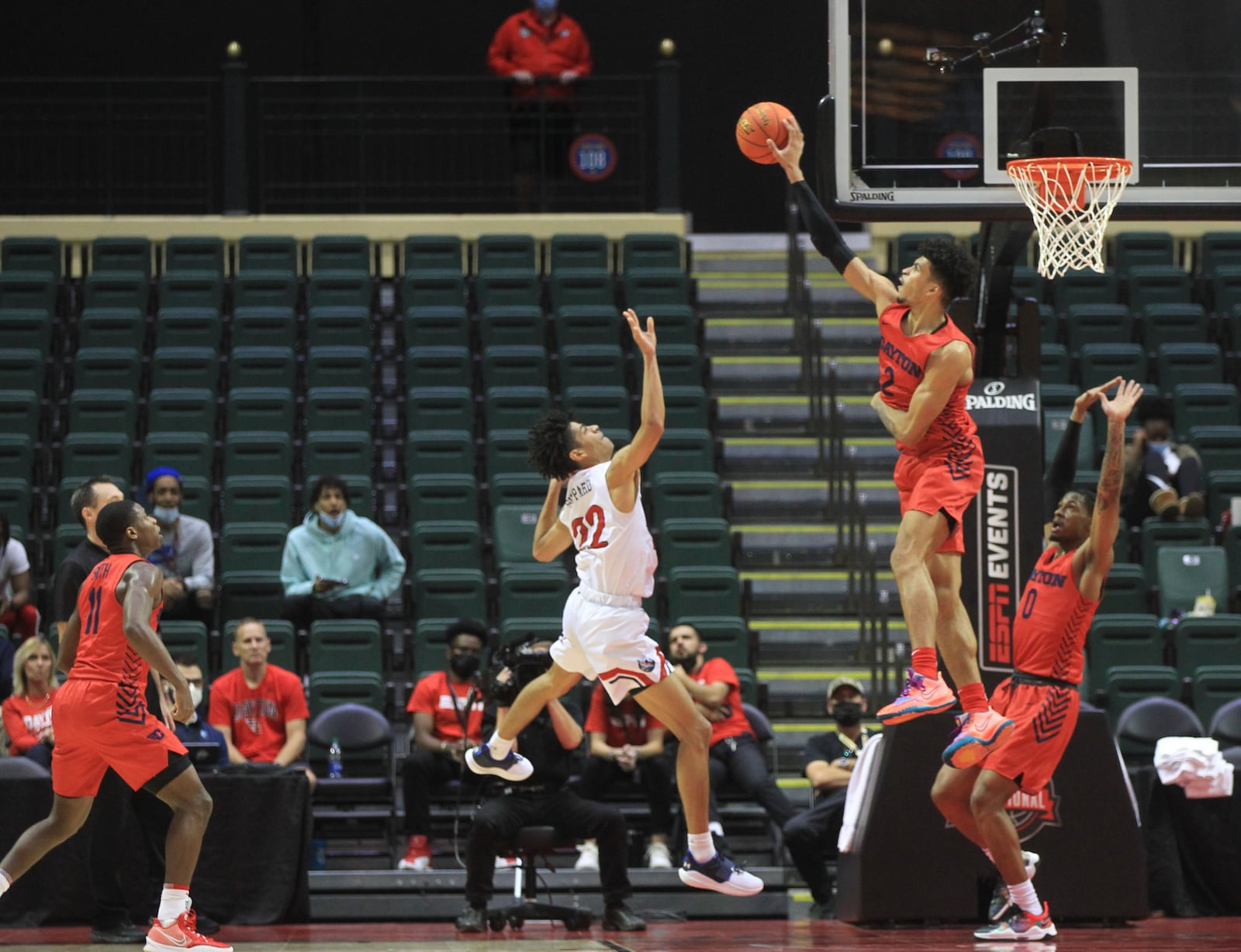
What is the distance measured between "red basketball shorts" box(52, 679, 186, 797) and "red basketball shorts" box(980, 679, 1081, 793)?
12.3 feet

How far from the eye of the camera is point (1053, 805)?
31.2ft

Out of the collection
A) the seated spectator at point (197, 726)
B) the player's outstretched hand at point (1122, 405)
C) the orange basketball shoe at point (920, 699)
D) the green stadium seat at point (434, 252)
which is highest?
the green stadium seat at point (434, 252)

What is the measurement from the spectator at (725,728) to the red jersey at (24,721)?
12.0 feet

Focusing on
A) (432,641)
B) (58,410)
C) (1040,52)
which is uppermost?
(1040,52)

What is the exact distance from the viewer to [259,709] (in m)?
10.9

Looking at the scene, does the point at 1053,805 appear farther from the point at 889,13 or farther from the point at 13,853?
the point at 13,853

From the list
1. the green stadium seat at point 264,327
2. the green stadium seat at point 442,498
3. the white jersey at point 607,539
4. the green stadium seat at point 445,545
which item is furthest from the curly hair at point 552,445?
the green stadium seat at point 264,327

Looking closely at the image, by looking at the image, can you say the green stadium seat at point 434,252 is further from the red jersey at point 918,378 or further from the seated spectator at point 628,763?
the red jersey at point 918,378

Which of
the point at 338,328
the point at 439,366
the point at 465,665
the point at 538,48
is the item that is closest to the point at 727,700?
the point at 465,665

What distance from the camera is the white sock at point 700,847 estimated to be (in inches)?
306

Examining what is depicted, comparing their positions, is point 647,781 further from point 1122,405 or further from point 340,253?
point 340,253

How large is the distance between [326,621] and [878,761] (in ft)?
13.5

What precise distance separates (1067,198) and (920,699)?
9.02 ft

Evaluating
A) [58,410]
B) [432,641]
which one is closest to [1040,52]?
[432,641]
